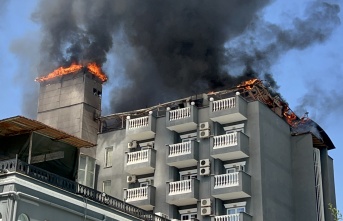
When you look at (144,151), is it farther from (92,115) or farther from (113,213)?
(113,213)

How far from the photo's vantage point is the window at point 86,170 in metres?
56.7

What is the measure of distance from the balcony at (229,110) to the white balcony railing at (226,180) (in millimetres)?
4327

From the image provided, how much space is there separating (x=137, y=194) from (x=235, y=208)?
25.4 feet

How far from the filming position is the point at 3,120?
32.9 meters

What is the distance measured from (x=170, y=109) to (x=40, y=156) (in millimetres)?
24060

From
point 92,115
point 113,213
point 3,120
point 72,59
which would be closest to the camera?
point 3,120

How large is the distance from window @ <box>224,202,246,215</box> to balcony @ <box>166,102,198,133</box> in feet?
22.2

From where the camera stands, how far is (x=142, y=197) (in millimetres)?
54438

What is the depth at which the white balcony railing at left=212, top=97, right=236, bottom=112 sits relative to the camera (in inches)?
2089

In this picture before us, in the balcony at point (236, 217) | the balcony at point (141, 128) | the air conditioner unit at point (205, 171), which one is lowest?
the balcony at point (236, 217)

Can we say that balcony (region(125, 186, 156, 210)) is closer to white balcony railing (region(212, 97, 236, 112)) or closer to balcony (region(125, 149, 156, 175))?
balcony (region(125, 149, 156, 175))

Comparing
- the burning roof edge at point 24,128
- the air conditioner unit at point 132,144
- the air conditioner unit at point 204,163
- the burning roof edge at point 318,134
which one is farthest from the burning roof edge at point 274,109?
the burning roof edge at point 24,128

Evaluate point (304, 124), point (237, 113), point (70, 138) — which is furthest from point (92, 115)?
point (70, 138)

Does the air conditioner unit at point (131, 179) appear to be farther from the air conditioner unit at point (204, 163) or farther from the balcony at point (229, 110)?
the balcony at point (229, 110)
